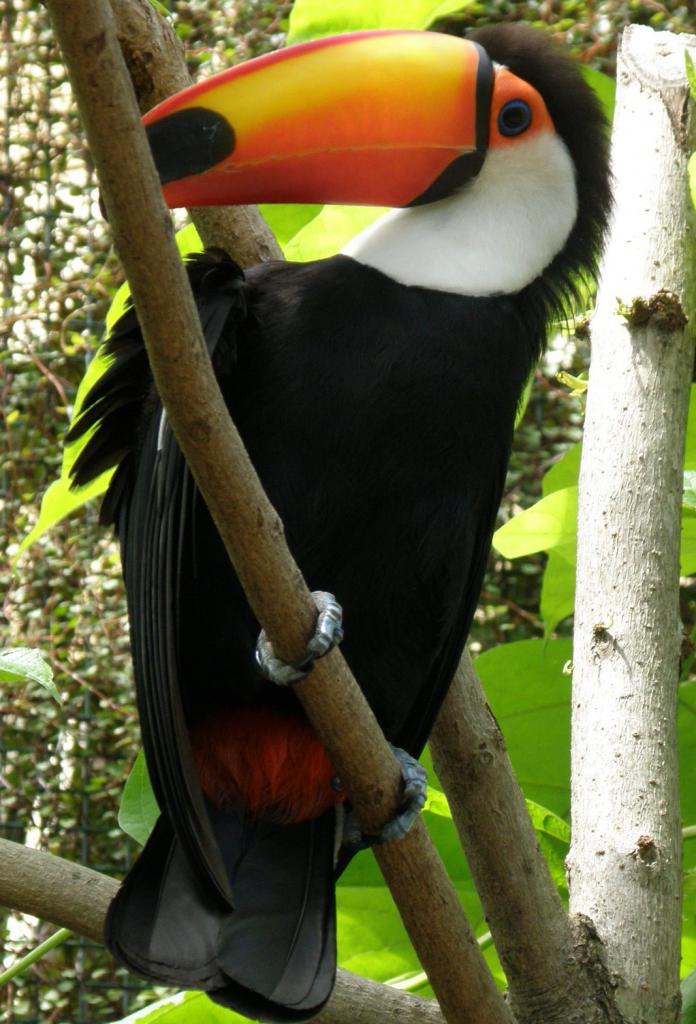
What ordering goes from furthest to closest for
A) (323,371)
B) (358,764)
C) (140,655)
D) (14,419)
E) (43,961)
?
1. (14,419)
2. (43,961)
3. (323,371)
4. (140,655)
5. (358,764)

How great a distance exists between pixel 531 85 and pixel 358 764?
1.07m

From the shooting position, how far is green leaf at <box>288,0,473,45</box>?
2.06 m

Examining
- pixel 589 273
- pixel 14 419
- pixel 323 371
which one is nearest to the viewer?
pixel 323 371

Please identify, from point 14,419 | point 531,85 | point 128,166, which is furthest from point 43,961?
point 128,166

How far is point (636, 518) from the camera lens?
6.05 ft

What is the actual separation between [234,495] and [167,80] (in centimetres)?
83

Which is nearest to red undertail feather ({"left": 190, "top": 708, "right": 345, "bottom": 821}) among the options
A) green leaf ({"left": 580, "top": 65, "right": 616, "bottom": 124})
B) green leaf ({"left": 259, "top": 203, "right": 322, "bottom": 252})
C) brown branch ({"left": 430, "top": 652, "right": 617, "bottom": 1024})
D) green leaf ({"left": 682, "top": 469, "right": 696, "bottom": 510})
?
brown branch ({"left": 430, "top": 652, "right": 617, "bottom": 1024})

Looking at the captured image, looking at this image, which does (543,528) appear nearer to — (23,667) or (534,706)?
(534,706)

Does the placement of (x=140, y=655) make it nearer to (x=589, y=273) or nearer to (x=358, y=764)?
(x=358, y=764)

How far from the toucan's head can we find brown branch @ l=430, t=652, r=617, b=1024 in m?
0.63

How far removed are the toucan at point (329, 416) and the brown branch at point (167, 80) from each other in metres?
0.08

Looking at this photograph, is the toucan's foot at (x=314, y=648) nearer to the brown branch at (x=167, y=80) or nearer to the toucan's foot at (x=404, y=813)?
the toucan's foot at (x=404, y=813)

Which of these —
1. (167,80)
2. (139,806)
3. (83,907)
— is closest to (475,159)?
(167,80)

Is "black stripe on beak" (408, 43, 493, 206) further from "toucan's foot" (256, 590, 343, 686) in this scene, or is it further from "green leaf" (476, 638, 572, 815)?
"toucan's foot" (256, 590, 343, 686)
